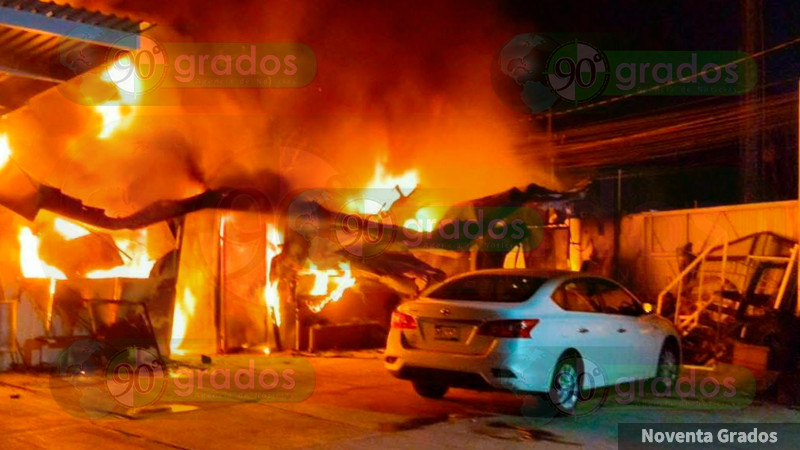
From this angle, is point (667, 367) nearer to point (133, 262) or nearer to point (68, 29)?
point (133, 262)

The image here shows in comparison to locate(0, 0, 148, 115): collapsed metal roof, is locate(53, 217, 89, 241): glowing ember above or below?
below

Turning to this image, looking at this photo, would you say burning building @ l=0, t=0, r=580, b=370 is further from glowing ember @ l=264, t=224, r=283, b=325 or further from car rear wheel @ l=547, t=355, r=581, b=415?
car rear wheel @ l=547, t=355, r=581, b=415

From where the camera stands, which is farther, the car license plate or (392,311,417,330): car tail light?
(392,311,417,330): car tail light

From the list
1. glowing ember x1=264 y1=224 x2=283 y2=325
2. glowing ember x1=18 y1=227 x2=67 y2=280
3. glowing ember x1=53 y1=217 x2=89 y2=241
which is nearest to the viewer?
glowing ember x1=18 y1=227 x2=67 y2=280

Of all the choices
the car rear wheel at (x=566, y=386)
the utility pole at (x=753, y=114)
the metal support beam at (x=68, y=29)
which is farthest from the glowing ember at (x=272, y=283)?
→ the utility pole at (x=753, y=114)

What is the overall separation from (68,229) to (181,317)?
188cm

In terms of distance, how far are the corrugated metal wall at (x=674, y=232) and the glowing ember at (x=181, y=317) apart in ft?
24.3

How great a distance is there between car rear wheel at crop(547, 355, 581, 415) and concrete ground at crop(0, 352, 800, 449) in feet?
0.51

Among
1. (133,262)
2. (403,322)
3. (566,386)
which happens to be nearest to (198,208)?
(133,262)

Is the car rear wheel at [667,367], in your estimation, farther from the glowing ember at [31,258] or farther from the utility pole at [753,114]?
the glowing ember at [31,258]

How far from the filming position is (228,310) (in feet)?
36.4

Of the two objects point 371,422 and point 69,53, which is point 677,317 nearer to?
point 371,422

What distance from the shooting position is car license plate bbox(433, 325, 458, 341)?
7137 millimetres

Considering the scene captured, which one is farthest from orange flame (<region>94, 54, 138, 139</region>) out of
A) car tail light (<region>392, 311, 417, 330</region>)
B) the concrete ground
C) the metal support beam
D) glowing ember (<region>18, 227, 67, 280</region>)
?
car tail light (<region>392, 311, 417, 330</region>)
